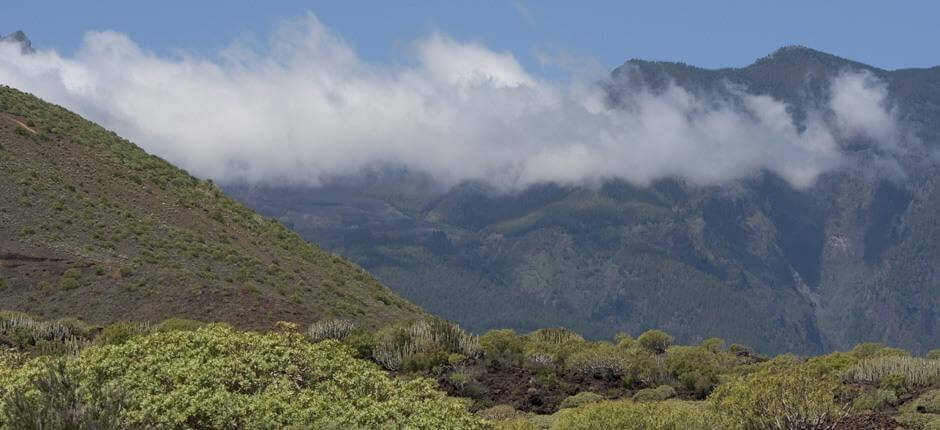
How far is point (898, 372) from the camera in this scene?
37.9m

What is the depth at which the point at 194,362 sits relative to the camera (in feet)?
79.0

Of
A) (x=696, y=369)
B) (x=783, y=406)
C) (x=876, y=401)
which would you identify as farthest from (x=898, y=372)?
(x=783, y=406)

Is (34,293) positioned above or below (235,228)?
below

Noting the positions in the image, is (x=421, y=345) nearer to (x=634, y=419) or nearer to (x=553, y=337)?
(x=553, y=337)

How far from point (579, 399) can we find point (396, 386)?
11.4 meters

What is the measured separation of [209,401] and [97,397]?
7.58 ft

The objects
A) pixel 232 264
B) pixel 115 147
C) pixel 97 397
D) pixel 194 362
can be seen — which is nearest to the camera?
pixel 97 397

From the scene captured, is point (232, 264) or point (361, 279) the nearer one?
point (232, 264)

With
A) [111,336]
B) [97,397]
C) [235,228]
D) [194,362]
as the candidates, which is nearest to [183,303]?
[111,336]

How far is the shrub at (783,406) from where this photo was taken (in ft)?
86.2

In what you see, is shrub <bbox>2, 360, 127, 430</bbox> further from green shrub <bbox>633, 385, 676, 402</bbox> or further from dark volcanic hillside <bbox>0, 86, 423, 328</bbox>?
dark volcanic hillside <bbox>0, 86, 423, 328</bbox>

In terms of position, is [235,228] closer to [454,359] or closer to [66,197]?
[66,197]

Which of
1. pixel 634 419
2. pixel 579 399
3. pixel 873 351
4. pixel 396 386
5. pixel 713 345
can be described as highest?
pixel 873 351

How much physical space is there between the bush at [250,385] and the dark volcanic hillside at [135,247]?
80.4 feet
